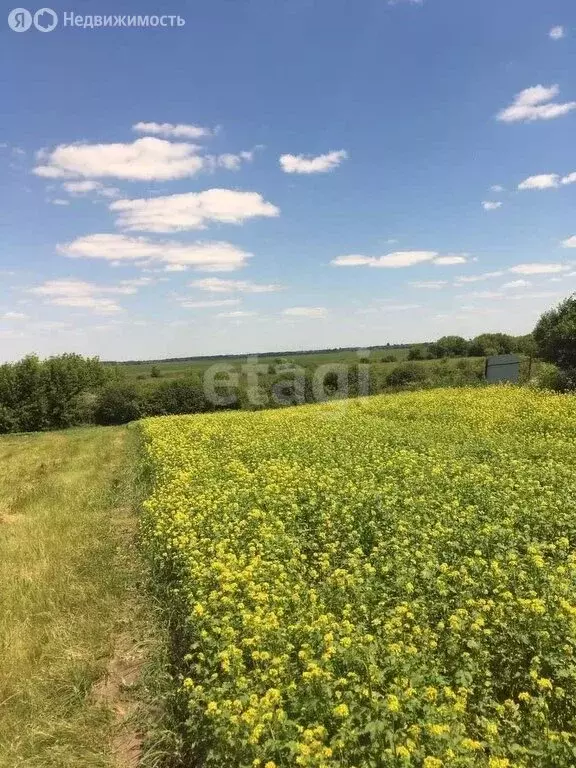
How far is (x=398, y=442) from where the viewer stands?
40.4ft

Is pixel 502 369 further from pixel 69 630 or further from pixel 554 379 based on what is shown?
pixel 69 630

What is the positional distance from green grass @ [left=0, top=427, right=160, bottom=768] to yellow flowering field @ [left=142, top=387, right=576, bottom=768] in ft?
2.01

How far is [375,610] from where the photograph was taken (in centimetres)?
454

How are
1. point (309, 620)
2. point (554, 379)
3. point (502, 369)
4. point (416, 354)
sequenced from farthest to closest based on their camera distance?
point (416, 354)
point (502, 369)
point (554, 379)
point (309, 620)

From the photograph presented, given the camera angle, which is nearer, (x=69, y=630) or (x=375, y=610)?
(x=375, y=610)

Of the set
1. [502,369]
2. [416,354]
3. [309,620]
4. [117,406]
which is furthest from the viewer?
[416,354]

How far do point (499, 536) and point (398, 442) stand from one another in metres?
6.40

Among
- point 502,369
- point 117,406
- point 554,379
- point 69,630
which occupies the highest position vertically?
point 502,369

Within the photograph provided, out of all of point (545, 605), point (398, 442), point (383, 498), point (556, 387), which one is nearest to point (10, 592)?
point (383, 498)

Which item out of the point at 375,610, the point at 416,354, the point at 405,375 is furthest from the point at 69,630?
the point at 416,354

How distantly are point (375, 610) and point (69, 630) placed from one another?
3.56m

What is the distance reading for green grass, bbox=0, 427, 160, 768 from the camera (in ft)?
14.7

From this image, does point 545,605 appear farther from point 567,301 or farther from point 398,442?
point 567,301

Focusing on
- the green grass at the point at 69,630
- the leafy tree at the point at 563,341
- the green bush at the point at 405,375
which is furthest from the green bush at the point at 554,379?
the green grass at the point at 69,630
